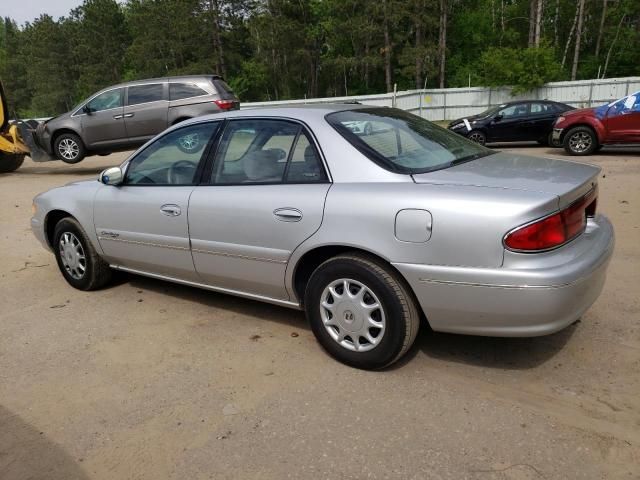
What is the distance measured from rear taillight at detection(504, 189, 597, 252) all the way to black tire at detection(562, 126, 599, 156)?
9768 mm

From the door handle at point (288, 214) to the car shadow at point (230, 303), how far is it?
96 cm

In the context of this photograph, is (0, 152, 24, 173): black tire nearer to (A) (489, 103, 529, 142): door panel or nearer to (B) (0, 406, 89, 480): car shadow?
(A) (489, 103, 529, 142): door panel

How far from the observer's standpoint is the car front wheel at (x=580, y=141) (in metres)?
11.4

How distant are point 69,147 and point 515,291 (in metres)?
11.8

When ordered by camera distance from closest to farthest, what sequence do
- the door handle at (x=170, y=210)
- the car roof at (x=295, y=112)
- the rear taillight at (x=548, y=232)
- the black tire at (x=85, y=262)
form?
the rear taillight at (x=548, y=232), the car roof at (x=295, y=112), the door handle at (x=170, y=210), the black tire at (x=85, y=262)

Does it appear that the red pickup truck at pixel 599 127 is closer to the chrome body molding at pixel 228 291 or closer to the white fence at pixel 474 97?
the chrome body molding at pixel 228 291

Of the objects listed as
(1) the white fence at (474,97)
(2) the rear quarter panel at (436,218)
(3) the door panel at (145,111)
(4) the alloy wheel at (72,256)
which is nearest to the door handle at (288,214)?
(2) the rear quarter panel at (436,218)

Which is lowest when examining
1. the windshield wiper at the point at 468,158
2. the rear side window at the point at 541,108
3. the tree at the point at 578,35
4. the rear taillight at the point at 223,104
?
the windshield wiper at the point at 468,158

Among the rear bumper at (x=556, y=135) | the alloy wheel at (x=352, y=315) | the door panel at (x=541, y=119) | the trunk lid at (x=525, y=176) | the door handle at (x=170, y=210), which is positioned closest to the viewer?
the trunk lid at (x=525, y=176)

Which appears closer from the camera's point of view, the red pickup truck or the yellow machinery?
the red pickup truck

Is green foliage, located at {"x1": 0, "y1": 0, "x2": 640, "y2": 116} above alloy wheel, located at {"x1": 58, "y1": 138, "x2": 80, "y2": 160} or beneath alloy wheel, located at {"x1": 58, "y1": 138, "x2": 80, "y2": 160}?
above

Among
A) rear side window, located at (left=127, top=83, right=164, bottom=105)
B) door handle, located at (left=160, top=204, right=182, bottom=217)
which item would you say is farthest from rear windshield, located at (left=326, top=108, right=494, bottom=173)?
rear side window, located at (left=127, top=83, right=164, bottom=105)

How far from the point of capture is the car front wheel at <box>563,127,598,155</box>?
1139 centimetres

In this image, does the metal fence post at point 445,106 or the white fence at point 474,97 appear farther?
the metal fence post at point 445,106
